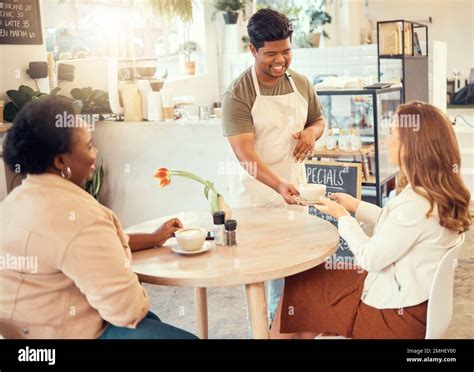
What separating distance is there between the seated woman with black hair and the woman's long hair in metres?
0.75

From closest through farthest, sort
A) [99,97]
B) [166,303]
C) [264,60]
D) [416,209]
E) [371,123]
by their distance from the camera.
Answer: [416,209], [264,60], [166,303], [99,97], [371,123]

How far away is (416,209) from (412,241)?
83 millimetres

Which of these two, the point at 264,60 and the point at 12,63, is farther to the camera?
the point at 12,63

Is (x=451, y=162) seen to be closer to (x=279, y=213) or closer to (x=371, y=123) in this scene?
(x=279, y=213)

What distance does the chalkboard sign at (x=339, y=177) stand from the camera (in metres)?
3.05

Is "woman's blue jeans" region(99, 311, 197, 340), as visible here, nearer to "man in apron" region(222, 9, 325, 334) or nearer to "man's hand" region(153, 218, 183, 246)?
"man's hand" region(153, 218, 183, 246)

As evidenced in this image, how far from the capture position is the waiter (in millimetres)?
2183

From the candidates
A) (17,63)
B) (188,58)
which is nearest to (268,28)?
(17,63)

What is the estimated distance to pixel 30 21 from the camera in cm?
273

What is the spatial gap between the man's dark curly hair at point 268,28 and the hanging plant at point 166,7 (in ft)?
6.00

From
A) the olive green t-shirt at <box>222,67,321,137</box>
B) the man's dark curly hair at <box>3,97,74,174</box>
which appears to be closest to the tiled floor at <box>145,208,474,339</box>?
the olive green t-shirt at <box>222,67,321,137</box>

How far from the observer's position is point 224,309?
2715mm

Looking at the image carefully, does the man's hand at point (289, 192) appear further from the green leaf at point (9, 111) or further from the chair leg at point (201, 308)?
the green leaf at point (9, 111)
